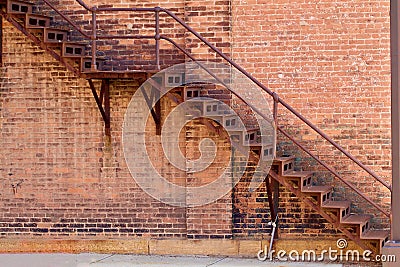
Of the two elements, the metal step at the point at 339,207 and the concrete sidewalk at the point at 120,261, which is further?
the concrete sidewalk at the point at 120,261

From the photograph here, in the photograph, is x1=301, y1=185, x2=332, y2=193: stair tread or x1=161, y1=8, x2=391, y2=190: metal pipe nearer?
x1=161, y1=8, x2=391, y2=190: metal pipe

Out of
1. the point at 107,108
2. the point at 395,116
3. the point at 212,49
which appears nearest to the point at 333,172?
the point at 212,49

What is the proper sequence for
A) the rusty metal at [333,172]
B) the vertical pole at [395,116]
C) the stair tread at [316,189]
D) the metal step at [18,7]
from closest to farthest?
the vertical pole at [395,116], the rusty metal at [333,172], the stair tread at [316,189], the metal step at [18,7]

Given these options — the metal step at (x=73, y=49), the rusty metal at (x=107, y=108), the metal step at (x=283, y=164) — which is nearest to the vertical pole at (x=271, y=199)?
the metal step at (x=283, y=164)

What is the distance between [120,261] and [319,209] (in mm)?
2862

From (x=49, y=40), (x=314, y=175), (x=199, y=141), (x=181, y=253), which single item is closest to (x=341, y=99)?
(x=314, y=175)

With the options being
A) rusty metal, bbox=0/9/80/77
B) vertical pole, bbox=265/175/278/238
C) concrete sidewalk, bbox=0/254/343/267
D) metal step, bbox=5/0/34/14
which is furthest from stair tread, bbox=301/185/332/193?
metal step, bbox=5/0/34/14

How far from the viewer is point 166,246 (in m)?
11.5

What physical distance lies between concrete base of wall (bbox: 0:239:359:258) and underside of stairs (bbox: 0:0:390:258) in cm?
66

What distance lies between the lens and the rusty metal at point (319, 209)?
34.0ft

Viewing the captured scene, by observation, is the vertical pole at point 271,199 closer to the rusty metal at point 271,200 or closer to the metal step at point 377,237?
the rusty metal at point 271,200

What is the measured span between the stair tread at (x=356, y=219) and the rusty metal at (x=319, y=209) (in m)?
0.12

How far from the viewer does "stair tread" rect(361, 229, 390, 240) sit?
10.2m

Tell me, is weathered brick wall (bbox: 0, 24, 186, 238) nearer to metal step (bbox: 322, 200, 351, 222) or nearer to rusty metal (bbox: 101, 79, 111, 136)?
rusty metal (bbox: 101, 79, 111, 136)
